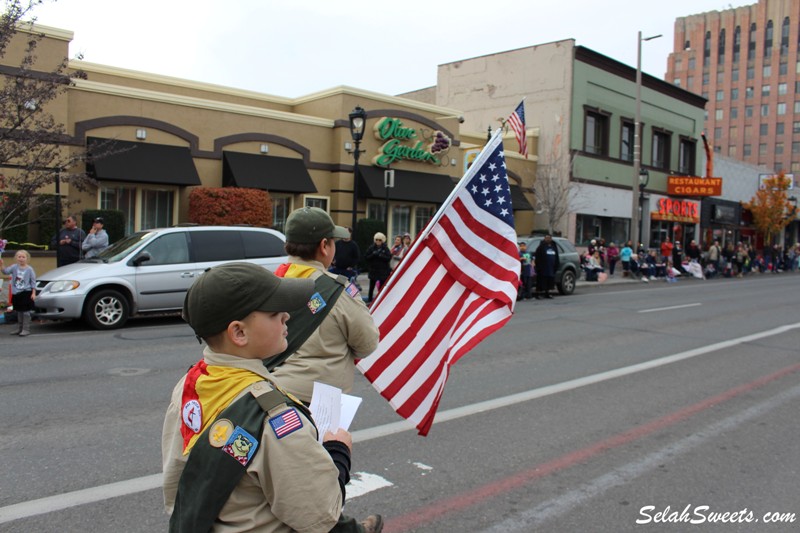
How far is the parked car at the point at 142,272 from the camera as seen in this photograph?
10883mm

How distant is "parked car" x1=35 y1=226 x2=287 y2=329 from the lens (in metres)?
10.9

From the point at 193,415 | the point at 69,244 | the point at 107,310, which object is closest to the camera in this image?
the point at 193,415

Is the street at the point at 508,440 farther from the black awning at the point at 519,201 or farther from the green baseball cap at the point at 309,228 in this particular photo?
the black awning at the point at 519,201

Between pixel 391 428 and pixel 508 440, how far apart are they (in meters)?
1.02

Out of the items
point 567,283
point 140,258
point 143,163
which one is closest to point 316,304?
Result: point 140,258

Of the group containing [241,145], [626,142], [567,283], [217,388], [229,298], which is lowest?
[567,283]

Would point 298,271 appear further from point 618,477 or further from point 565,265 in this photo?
point 565,265

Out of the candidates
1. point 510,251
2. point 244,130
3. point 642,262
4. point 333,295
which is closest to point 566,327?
point 510,251

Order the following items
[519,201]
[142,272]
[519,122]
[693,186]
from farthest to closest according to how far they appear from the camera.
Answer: [693,186]
[519,201]
[519,122]
[142,272]

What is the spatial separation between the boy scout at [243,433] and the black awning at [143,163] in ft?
51.7

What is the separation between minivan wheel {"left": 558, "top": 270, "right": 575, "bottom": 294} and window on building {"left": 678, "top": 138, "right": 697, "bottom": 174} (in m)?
25.4

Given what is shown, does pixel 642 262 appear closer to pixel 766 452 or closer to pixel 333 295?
Result: pixel 766 452

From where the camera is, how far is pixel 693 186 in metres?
37.9

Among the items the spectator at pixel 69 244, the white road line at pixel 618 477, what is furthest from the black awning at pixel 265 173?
the white road line at pixel 618 477
